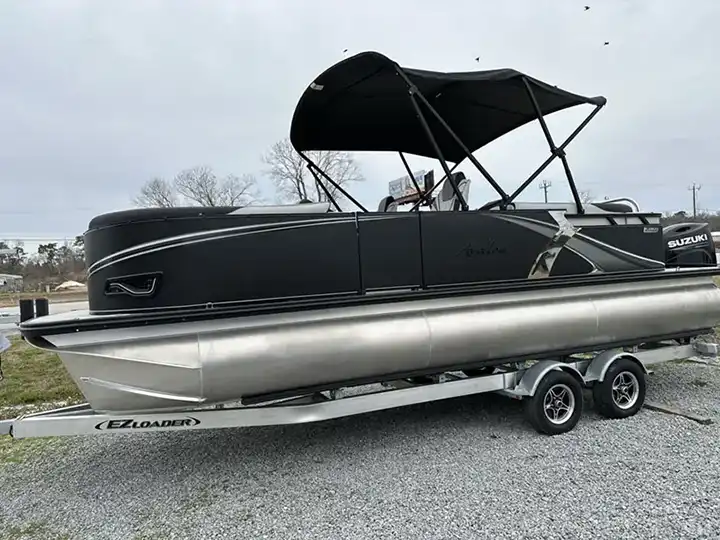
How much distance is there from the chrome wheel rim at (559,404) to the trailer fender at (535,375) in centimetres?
13

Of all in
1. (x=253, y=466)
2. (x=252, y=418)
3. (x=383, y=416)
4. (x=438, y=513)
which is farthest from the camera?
(x=383, y=416)

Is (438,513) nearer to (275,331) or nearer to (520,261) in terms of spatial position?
(275,331)

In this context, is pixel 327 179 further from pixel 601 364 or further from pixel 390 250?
pixel 601 364

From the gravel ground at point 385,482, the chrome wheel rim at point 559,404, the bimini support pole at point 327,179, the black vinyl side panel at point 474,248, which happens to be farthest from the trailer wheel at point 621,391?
the bimini support pole at point 327,179

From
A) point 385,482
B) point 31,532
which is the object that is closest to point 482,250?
point 385,482

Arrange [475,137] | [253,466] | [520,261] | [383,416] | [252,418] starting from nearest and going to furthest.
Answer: [252,418], [253,466], [520,261], [383,416], [475,137]

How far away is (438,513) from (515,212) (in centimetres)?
219

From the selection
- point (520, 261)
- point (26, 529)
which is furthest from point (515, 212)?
point (26, 529)

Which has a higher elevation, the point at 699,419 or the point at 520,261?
the point at 520,261

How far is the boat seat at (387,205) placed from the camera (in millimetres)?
4996

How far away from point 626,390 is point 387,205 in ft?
8.35

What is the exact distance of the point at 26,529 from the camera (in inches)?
115

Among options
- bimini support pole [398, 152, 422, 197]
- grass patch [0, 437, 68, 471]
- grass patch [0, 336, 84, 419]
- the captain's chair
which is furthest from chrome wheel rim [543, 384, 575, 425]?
grass patch [0, 336, 84, 419]

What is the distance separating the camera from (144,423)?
314 centimetres
